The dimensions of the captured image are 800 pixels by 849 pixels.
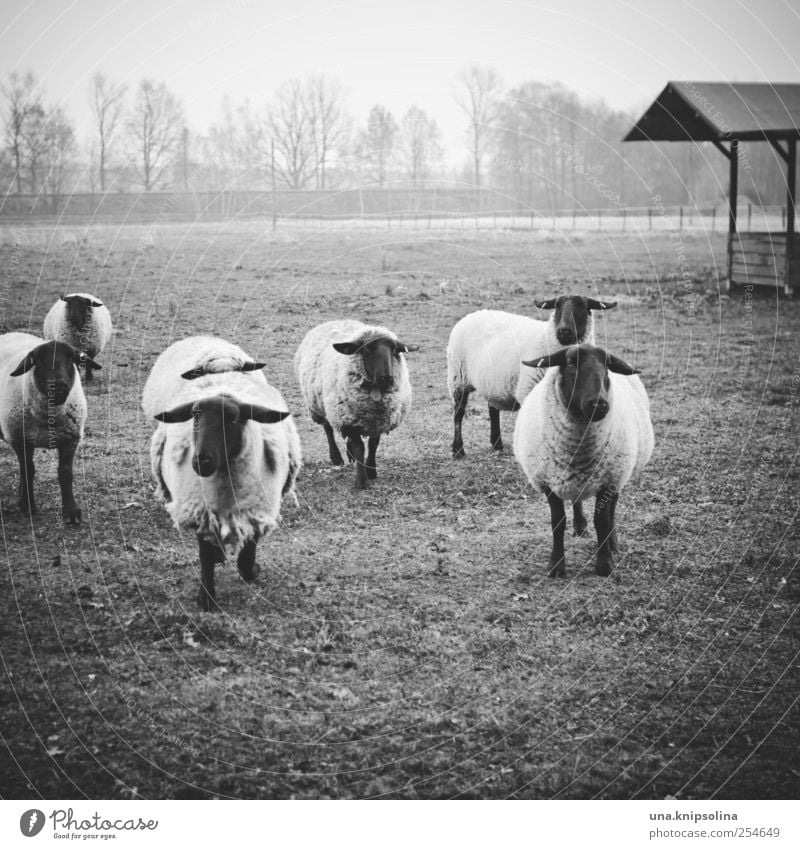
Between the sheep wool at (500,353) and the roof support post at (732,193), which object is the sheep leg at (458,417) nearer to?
the sheep wool at (500,353)

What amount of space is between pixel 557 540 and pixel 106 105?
399 inches

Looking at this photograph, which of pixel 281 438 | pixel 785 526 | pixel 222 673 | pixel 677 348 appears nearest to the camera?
pixel 222 673

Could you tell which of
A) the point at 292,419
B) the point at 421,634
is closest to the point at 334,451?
the point at 292,419

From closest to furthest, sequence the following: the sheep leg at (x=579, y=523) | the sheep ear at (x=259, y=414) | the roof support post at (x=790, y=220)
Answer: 1. the sheep ear at (x=259, y=414)
2. the sheep leg at (x=579, y=523)
3. the roof support post at (x=790, y=220)

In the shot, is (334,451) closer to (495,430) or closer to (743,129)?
(495,430)

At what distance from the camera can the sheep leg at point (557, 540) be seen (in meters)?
7.30

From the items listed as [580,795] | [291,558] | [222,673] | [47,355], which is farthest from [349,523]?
[580,795]

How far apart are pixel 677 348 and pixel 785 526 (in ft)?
31.7

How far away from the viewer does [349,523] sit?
29.1 ft

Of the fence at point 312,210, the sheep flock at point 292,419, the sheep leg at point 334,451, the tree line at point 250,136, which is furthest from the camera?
the fence at point 312,210

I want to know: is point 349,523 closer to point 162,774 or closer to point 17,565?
point 17,565

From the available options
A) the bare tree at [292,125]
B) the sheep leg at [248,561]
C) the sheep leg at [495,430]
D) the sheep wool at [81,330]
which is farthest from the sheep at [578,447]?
the sheep wool at [81,330]

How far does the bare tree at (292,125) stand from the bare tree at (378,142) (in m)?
1.05

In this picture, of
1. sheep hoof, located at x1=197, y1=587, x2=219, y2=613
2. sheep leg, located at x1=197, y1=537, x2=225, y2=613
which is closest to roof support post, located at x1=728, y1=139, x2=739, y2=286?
sheep leg, located at x1=197, y1=537, x2=225, y2=613
